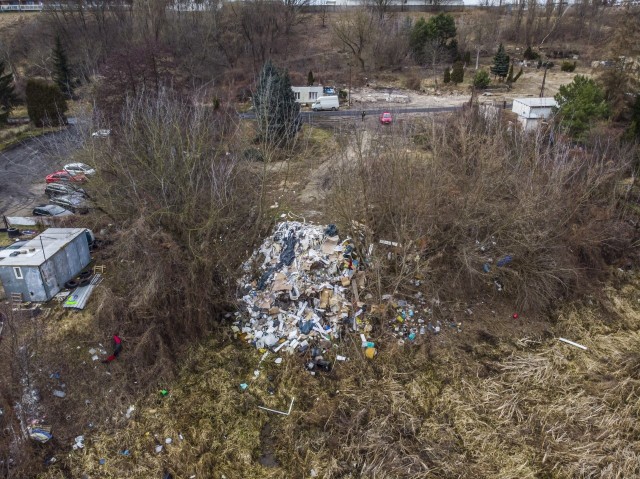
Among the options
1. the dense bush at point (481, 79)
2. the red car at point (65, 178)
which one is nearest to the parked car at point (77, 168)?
the red car at point (65, 178)

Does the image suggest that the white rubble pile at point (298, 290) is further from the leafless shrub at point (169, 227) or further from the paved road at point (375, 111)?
the paved road at point (375, 111)

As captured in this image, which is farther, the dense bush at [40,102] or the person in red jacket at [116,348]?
the dense bush at [40,102]

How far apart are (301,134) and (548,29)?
44857mm

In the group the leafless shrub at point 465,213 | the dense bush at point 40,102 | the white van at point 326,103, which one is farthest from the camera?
the white van at point 326,103

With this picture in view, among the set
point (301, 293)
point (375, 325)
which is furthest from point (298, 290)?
point (375, 325)

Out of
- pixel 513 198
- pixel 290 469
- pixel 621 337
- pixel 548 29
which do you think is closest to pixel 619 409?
pixel 621 337

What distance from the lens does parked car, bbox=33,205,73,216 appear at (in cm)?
1598

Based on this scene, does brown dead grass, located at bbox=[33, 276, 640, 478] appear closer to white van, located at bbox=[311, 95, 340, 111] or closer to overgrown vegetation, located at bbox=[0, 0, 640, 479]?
overgrown vegetation, located at bbox=[0, 0, 640, 479]

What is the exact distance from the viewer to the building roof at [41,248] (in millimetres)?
10922

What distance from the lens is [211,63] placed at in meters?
38.0

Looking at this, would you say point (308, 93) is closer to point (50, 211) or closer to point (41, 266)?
point (50, 211)

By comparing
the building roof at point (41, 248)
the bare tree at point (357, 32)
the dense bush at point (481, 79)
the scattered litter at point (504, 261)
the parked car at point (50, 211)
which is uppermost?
the bare tree at point (357, 32)

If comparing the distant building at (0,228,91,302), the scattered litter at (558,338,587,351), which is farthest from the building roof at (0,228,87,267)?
the scattered litter at (558,338,587,351)

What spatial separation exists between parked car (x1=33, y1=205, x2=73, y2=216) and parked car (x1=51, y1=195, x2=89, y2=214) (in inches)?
9.5
